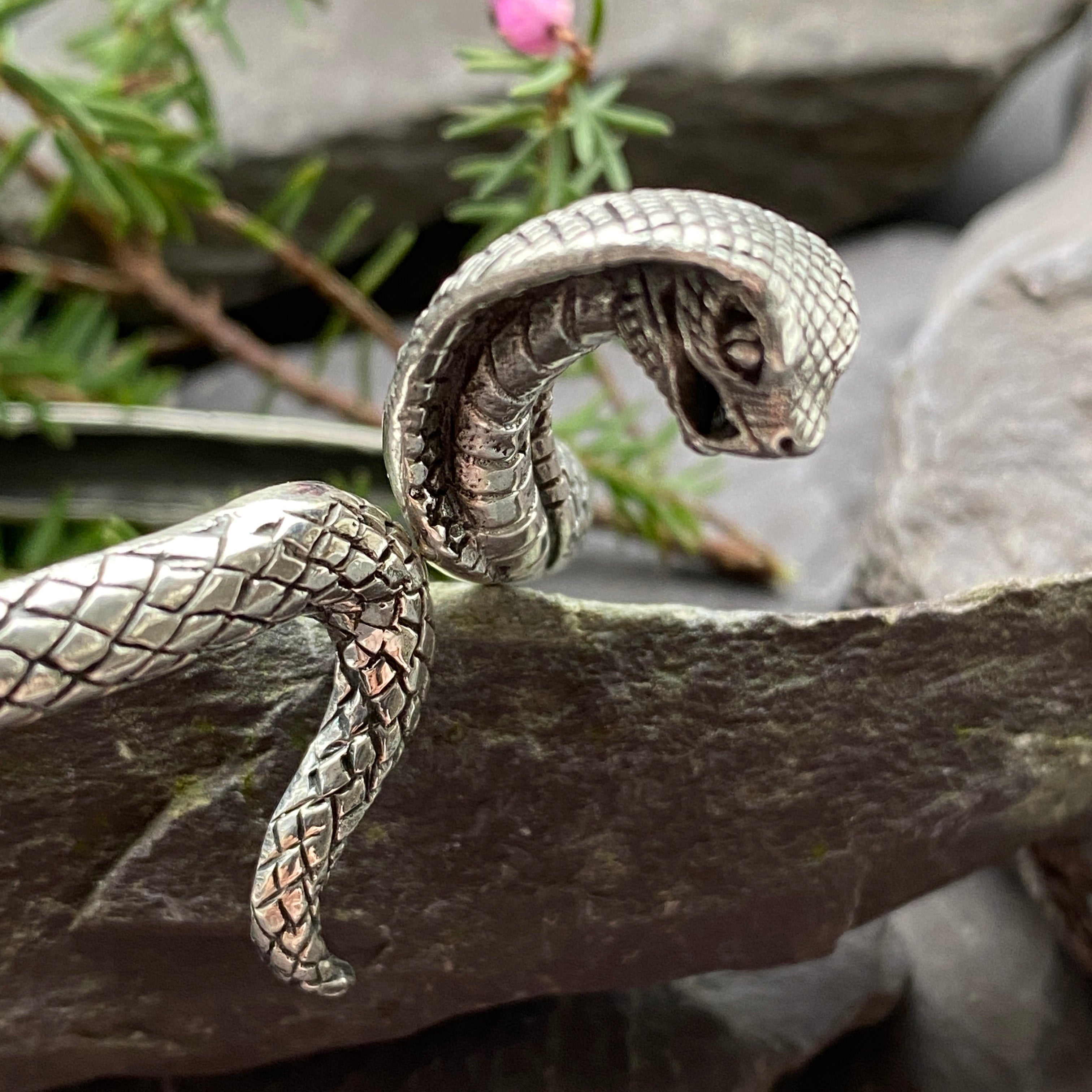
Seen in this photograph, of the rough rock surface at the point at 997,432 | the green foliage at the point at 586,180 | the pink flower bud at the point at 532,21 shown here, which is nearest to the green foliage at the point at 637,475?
the green foliage at the point at 586,180

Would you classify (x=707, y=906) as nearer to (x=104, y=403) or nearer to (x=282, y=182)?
(x=104, y=403)

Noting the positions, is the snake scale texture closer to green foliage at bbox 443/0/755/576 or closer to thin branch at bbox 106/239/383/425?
green foliage at bbox 443/0/755/576

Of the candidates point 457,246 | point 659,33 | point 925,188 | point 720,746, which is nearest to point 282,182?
point 457,246

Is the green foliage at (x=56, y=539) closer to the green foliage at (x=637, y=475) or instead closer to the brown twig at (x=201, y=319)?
the brown twig at (x=201, y=319)

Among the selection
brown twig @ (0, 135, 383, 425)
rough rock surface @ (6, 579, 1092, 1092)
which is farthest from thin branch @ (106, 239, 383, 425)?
rough rock surface @ (6, 579, 1092, 1092)

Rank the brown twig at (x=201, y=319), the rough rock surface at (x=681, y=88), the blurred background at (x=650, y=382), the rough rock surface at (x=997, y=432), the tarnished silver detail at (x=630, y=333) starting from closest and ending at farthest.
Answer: the tarnished silver detail at (x=630, y=333)
the blurred background at (x=650, y=382)
the rough rock surface at (x=997, y=432)
the brown twig at (x=201, y=319)
the rough rock surface at (x=681, y=88)
